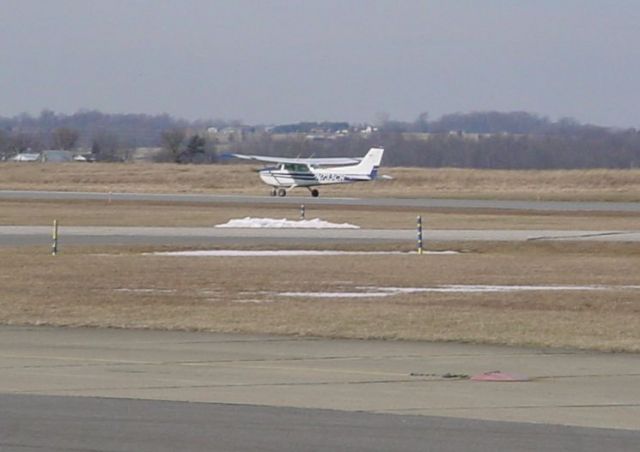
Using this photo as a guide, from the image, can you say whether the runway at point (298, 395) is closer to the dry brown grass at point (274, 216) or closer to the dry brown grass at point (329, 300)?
the dry brown grass at point (329, 300)

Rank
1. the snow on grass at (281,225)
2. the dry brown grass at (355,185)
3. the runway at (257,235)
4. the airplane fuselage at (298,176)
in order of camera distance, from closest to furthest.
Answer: the runway at (257,235) → the snow on grass at (281,225) → the airplane fuselage at (298,176) → the dry brown grass at (355,185)

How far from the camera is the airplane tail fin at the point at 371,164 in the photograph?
8719 centimetres

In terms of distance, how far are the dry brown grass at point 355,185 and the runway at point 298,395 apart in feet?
232

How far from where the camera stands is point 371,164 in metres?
87.6

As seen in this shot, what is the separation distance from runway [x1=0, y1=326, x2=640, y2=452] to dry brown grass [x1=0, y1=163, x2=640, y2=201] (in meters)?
70.7

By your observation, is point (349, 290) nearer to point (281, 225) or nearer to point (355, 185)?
point (281, 225)

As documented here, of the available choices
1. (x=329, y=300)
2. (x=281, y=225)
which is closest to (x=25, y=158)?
(x=281, y=225)

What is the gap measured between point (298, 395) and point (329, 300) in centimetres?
1002

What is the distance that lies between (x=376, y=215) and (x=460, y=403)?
47.9m

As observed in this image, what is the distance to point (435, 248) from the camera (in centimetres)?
3928

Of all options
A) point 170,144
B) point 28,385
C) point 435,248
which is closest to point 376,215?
point 435,248

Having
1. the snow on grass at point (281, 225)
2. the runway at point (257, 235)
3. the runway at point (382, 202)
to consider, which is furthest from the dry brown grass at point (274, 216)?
the runway at point (257, 235)

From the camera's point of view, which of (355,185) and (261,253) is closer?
(261,253)

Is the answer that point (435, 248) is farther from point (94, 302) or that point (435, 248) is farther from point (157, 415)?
point (157, 415)
